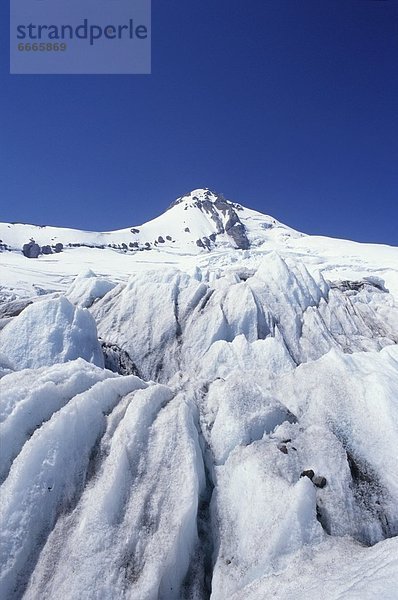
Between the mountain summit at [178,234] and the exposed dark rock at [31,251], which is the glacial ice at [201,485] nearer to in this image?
the exposed dark rock at [31,251]

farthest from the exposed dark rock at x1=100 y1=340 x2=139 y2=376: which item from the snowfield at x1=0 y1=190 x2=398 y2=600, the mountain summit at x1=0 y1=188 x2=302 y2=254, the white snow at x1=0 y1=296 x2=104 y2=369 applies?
the mountain summit at x1=0 y1=188 x2=302 y2=254

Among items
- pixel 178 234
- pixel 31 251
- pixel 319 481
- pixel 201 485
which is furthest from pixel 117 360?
pixel 178 234

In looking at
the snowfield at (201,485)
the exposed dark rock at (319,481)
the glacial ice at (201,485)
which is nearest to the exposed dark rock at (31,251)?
the snowfield at (201,485)

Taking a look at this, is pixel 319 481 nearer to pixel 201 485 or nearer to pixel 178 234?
pixel 201 485

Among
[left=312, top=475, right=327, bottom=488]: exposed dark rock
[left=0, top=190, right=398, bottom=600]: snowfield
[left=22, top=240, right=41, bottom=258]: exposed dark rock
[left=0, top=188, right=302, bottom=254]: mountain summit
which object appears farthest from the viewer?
[left=0, top=188, right=302, bottom=254]: mountain summit

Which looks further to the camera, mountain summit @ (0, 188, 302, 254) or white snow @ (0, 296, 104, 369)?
mountain summit @ (0, 188, 302, 254)

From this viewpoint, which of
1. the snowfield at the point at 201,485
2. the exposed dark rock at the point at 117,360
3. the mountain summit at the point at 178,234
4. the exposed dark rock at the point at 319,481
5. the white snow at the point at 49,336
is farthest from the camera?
the mountain summit at the point at 178,234

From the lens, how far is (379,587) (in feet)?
13.9

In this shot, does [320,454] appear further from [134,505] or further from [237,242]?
[237,242]

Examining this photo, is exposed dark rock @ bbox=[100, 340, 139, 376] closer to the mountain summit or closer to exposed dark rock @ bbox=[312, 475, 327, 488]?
exposed dark rock @ bbox=[312, 475, 327, 488]

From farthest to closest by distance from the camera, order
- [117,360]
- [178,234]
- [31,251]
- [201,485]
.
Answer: [178,234], [31,251], [117,360], [201,485]

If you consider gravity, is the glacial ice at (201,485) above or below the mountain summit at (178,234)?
below

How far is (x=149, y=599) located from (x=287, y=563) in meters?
2.31

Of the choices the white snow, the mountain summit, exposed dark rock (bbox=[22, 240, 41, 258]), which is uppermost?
the mountain summit
